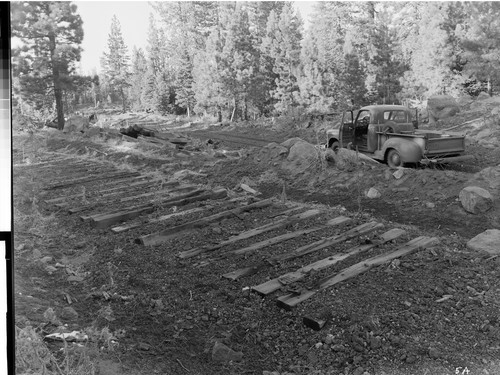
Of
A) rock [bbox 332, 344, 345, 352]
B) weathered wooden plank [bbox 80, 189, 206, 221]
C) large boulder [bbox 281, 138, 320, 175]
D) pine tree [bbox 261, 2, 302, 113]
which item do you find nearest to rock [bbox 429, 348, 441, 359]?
rock [bbox 332, 344, 345, 352]

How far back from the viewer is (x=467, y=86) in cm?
818

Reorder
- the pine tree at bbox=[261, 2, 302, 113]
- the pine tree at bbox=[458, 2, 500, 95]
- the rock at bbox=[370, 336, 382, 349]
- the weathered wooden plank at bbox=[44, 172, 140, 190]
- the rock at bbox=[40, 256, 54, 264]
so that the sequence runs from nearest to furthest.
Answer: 1. the rock at bbox=[370, 336, 382, 349]
2. the rock at bbox=[40, 256, 54, 264]
3. the pine tree at bbox=[458, 2, 500, 95]
4. the weathered wooden plank at bbox=[44, 172, 140, 190]
5. the pine tree at bbox=[261, 2, 302, 113]

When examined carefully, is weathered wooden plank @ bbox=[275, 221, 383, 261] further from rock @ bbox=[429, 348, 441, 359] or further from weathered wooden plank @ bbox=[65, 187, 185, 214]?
weathered wooden plank @ bbox=[65, 187, 185, 214]

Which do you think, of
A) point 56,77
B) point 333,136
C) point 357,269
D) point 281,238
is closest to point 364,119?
point 333,136

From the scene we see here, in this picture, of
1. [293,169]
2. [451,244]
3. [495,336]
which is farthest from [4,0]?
[293,169]

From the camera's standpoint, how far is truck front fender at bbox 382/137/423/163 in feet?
26.2

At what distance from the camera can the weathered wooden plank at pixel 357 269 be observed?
11.5 feet

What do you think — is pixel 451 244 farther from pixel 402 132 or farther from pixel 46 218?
pixel 46 218

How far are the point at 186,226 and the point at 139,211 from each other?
39.7 inches

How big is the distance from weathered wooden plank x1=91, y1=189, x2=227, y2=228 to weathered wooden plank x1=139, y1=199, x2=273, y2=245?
2.89 feet

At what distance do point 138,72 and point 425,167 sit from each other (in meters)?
5.52

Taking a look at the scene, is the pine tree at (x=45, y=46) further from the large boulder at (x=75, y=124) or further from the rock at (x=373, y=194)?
the rock at (x=373, y=194)

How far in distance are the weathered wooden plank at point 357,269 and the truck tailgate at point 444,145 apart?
364 centimetres

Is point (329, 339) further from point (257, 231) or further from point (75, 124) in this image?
point (75, 124)
